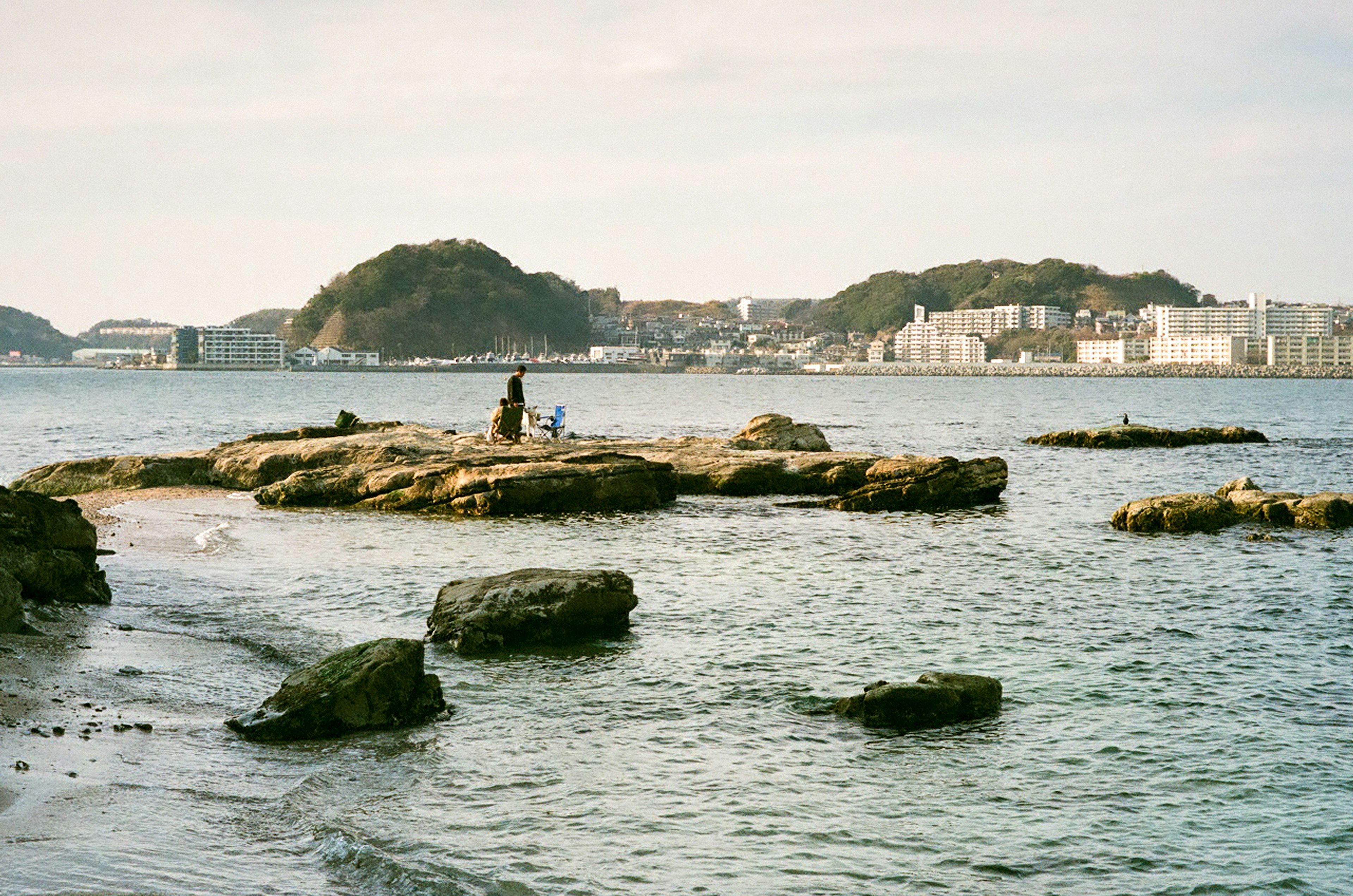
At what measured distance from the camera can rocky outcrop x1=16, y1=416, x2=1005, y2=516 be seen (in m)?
29.8

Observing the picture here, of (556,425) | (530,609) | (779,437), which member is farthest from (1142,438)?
(530,609)

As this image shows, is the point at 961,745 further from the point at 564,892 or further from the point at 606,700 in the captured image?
the point at 564,892

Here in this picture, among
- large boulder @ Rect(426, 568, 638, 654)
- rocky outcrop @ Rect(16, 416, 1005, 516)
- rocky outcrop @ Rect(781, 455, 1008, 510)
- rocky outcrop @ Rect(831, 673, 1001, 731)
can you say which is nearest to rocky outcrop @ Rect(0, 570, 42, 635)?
large boulder @ Rect(426, 568, 638, 654)

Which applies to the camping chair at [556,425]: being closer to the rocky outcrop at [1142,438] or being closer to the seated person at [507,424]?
the seated person at [507,424]

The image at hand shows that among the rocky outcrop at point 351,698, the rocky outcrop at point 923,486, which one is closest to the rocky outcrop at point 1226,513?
the rocky outcrop at point 923,486

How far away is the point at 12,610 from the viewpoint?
13.9 m

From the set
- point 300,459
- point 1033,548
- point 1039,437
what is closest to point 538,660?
point 1033,548

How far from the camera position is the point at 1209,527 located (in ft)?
87.0

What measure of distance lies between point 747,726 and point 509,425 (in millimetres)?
24138

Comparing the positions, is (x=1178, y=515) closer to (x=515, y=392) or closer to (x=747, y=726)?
(x=747, y=726)

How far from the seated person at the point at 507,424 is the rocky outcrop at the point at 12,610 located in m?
21.0

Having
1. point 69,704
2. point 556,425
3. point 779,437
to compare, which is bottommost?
point 69,704

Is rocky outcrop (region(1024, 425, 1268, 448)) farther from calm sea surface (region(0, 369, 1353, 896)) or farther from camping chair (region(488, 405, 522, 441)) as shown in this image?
camping chair (region(488, 405, 522, 441))

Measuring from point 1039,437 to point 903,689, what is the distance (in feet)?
166
